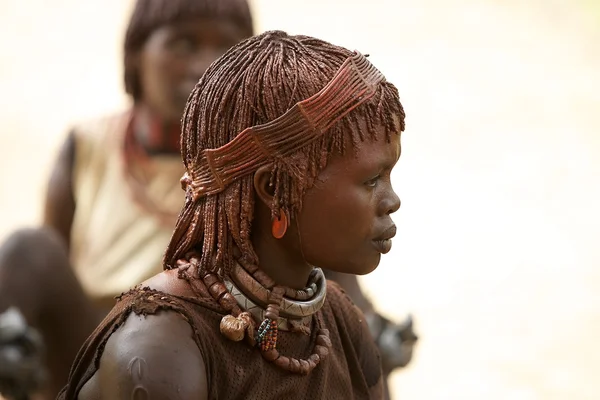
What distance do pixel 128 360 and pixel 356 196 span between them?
37 centimetres

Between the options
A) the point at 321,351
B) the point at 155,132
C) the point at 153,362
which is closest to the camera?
the point at 153,362

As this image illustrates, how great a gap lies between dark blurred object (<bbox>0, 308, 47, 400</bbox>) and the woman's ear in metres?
0.92

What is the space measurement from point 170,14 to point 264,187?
128 cm

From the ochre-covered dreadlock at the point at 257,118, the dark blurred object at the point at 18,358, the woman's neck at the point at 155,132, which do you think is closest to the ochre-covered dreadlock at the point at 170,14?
the woman's neck at the point at 155,132

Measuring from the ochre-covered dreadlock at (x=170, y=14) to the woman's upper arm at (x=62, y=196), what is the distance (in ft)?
0.90

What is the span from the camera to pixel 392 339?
2.44 meters

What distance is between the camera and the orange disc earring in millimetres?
1697

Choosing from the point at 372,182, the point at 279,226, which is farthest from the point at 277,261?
the point at 372,182

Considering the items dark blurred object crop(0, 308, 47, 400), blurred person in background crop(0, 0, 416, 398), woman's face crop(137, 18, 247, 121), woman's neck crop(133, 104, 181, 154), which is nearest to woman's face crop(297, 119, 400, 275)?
dark blurred object crop(0, 308, 47, 400)

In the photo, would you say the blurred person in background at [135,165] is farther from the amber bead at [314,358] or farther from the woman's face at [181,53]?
the amber bead at [314,358]

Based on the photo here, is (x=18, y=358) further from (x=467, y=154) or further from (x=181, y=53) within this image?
(x=467, y=154)

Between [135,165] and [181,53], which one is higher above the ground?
[181,53]

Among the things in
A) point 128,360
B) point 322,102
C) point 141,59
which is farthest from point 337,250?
point 141,59

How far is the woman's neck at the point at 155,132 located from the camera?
3.02 m
